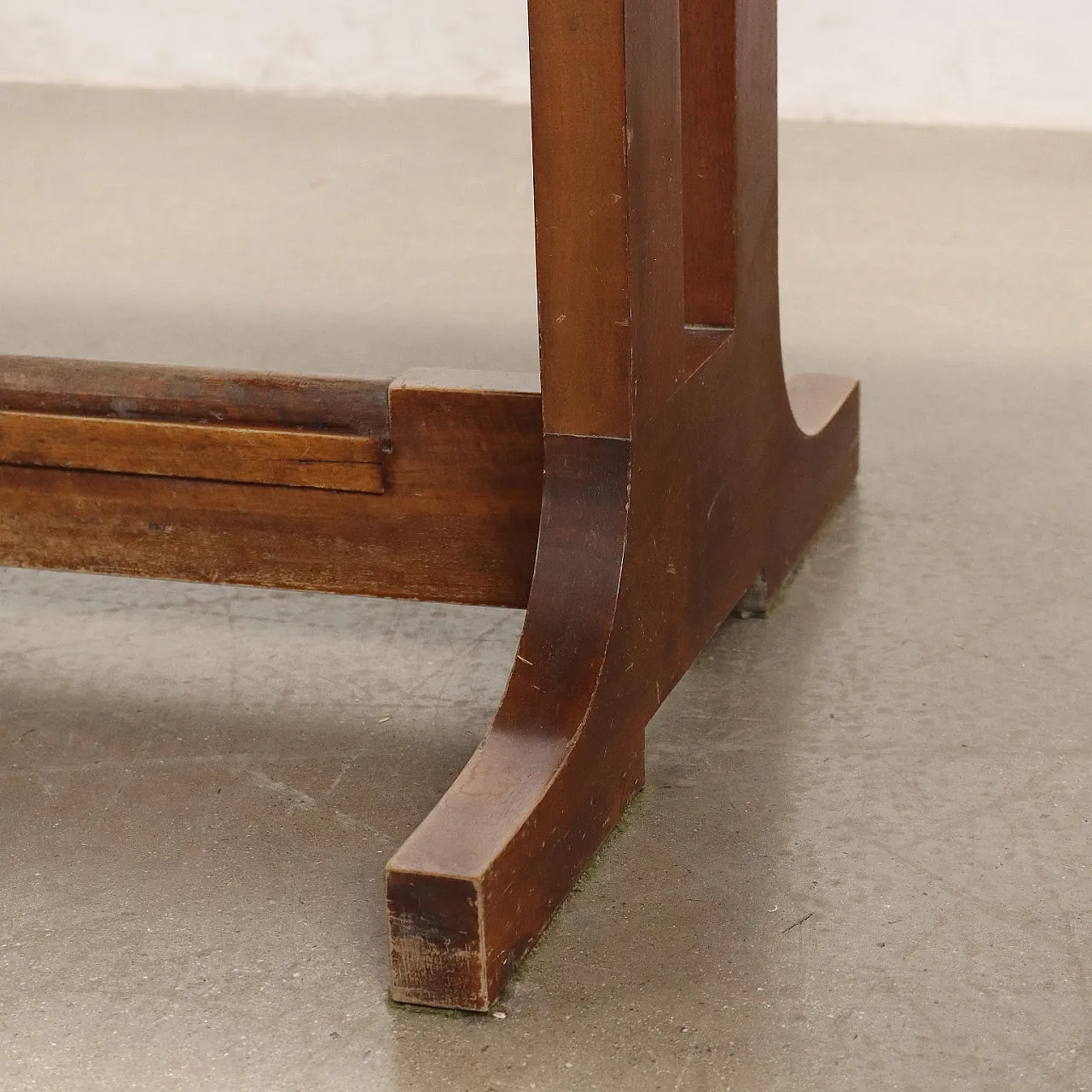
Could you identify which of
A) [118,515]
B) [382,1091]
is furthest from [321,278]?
[382,1091]

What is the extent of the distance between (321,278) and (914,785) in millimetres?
1897

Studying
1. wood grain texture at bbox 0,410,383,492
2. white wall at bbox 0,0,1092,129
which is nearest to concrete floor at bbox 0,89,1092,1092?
wood grain texture at bbox 0,410,383,492

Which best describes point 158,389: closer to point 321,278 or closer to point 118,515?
point 118,515

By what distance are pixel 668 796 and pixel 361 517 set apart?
0.38 m

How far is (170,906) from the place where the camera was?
142 cm

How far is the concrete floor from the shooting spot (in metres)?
1.25

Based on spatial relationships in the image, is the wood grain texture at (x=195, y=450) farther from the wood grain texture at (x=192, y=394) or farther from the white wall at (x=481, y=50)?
the white wall at (x=481, y=50)

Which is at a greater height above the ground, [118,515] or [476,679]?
[118,515]

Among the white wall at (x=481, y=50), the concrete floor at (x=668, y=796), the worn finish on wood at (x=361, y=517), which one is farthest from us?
the white wall at (x=481, y=50)

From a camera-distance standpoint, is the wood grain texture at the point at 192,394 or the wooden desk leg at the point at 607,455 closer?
the wooden desk leg at the point at 607,455

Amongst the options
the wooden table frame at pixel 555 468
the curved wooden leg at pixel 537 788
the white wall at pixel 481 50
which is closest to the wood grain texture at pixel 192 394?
the wooden table frame at pixel 555 468

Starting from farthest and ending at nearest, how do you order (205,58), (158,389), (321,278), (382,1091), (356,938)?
1. (205,58)
2. (321,278)
3. (158,389)
4. (356,938)
5. (382,1091)

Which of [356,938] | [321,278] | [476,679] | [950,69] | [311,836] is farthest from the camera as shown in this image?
[950,69]

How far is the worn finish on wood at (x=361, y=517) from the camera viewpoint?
1.59 meters
